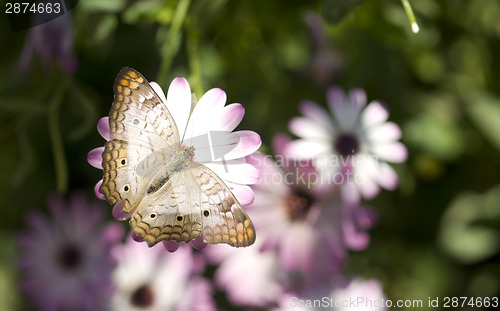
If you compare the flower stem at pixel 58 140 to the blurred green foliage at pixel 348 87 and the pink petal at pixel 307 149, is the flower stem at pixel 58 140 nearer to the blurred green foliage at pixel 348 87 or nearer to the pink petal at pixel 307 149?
the blurred green foliage at pixel 348 87

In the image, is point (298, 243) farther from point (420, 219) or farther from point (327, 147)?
point (420, 219)

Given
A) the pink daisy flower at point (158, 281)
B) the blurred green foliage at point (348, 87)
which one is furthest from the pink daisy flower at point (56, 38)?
the pink daisy flower at point (158, 281)

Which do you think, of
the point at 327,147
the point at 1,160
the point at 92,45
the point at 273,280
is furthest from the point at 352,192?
the point at 1,160

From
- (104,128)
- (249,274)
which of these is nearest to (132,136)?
(104,128)

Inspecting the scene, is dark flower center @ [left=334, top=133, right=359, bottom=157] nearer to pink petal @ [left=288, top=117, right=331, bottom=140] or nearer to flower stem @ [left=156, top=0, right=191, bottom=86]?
pink petal @ [left=288, top=117, right=331, bottom=140]

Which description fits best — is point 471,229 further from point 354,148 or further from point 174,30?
point 174,30

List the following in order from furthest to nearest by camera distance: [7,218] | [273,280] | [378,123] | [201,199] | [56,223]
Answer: [7,218], [56,223], [273,280], [378,123], [201,199]

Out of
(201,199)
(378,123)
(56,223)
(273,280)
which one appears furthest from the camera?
(56,223)
